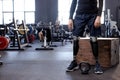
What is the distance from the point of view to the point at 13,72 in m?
3.53

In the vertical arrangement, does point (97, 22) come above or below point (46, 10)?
below

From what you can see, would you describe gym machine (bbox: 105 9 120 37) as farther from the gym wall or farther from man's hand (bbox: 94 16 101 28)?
man's hand (bbox: 94 16 101 28)

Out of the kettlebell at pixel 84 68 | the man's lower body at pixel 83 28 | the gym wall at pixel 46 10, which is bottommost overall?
the kettlebell at pixel 84 68

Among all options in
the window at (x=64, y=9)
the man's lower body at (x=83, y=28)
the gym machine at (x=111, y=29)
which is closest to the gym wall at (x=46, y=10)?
the window at (x=64, y=9)

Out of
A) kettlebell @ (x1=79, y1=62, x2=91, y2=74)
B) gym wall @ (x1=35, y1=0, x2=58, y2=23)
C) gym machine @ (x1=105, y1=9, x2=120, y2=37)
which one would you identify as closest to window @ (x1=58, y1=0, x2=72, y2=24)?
gym wall @ (x1=35, y1=0, x2=58, y2=23)

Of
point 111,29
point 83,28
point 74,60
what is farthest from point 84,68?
point 111,29

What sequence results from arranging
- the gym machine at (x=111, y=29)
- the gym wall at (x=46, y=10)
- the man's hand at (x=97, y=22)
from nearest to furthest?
1. the man's hand at (x=97, y=22)
2. the gym machine at (x=111, y=29)
3. the gym wall at (x=46, y=10)

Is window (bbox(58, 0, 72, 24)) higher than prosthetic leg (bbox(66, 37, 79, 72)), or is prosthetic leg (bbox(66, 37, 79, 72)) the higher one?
window (bbox(58, 0, 72, 24))

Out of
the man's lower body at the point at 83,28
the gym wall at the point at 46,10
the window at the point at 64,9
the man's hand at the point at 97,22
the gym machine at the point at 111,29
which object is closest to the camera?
the man's hand at the point at 97,22

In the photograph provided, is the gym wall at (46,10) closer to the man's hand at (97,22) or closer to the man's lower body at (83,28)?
the man's lower body at (83,28)

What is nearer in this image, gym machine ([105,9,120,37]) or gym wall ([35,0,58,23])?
gym machine ([105,9,120,37])

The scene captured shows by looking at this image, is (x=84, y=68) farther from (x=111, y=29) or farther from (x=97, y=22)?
(x=111, y=29)

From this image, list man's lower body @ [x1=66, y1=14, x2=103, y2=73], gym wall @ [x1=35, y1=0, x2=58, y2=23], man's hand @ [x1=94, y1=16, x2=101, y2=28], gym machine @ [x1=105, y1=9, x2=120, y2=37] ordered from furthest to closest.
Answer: gym wall @ [x1=35, y1=0, x2=58, y2=23] < gym machine @ [x1=105, y1=9, x2=120, y2=37] < man's lower body @ [x1=66, y1=14, x2=103, y2=73] < man's hand @ [x1=94, y1=16, x2=101, y2=28]

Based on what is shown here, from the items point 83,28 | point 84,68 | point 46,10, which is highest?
point 46,10
